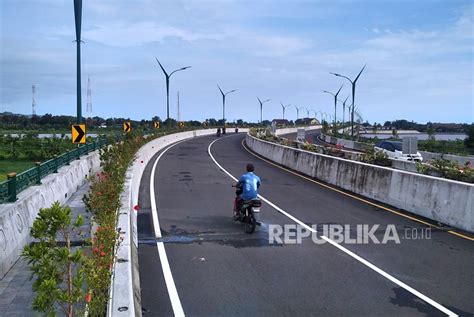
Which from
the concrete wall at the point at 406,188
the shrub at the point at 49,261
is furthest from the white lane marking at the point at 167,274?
the concrete wall at the point at 406,188

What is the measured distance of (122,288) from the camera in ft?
19.2

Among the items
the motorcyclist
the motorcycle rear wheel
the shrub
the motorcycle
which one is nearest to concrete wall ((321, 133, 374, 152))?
the motorcyclist

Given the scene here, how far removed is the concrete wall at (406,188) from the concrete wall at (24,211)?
10.2 m

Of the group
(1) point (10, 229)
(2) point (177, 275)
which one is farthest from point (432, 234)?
(1) point (10, 229)

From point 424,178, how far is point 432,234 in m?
2.67

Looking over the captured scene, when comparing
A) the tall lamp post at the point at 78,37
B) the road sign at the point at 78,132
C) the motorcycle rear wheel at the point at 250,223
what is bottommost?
the motorcycle rear wheel at the point at 250,223

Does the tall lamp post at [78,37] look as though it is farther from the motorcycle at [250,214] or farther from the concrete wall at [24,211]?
the motorcycle at [250,214]

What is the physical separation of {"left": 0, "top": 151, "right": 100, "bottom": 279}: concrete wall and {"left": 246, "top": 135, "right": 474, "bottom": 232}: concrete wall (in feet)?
33.6

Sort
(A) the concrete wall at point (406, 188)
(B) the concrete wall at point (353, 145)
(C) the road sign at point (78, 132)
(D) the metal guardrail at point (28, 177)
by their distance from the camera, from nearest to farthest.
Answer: (D) the metal guardrail at point (28, 177)
(A) the concrete wall at point (406, 188)
(C) the road sign at point (78, 132)
(B) the concrete wall at point (353, 145)

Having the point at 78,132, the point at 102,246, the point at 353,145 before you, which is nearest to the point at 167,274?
the point at 102,246

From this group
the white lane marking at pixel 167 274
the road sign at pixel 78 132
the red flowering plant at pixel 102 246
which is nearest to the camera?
the red flowering plant at pixel 102 246

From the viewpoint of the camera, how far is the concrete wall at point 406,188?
12.3 metres

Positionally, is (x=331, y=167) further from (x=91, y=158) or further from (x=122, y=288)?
(x=122, y=288)

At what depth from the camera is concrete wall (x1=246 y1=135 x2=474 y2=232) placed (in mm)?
12258
